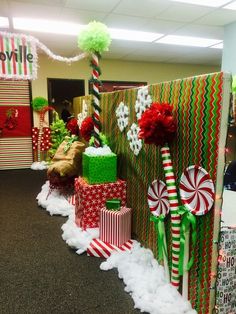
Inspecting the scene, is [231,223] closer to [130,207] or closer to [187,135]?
[187,135]

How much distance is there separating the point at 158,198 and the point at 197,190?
512mm

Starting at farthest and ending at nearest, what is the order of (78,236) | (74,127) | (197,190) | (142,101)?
(74,127) < (78,236) < (142,101) < (197,190)

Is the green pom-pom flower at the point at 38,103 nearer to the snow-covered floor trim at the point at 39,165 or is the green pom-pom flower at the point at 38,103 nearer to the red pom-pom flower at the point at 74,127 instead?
the snow-covered floor trim at the point at 39,165

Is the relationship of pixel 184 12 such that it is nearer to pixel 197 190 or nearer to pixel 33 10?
pixel 33 10

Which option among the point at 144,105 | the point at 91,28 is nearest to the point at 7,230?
the point at 144,105

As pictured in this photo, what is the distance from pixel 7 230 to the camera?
10.7 feet

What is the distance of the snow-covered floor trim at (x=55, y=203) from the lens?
374 cm

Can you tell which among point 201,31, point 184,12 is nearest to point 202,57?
point 201,31

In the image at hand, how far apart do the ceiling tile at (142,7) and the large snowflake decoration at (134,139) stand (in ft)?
6.49

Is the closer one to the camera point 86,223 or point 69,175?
point 86,223

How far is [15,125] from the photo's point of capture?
6.66 m

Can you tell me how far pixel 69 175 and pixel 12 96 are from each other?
3393 mm

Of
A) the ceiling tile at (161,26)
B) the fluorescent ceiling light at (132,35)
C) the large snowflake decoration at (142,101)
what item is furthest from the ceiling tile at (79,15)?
the large snowflake decoration at (142,101)

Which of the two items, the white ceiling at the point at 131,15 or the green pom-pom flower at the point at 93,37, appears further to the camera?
the white ceiling at the point at 131,15
